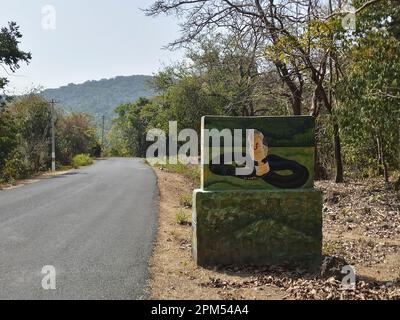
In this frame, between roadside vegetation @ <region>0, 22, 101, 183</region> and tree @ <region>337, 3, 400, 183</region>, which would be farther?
roadside vegetation @ <region>0, 22, 101, 183</region>

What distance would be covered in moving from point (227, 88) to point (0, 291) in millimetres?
24236

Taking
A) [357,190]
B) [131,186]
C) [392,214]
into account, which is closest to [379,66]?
[392,214]

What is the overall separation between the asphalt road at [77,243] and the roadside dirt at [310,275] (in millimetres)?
355

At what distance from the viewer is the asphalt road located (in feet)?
20.1

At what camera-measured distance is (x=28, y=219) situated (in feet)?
37.5

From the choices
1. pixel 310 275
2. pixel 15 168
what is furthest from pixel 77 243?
pixel 15 168

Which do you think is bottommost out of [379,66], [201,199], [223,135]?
[201,199]

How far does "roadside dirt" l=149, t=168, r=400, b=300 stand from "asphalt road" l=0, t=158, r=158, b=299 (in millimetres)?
355

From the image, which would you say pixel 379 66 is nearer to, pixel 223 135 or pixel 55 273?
pixel 223 135

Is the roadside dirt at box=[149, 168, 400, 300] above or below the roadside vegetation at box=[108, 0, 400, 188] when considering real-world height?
below

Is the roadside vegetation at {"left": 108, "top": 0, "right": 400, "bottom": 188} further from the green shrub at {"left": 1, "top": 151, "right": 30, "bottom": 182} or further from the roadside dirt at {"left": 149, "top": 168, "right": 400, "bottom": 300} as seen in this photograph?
the green shrub at {"left": 1, "top": 151, "right": 30, "bottom": 182}
